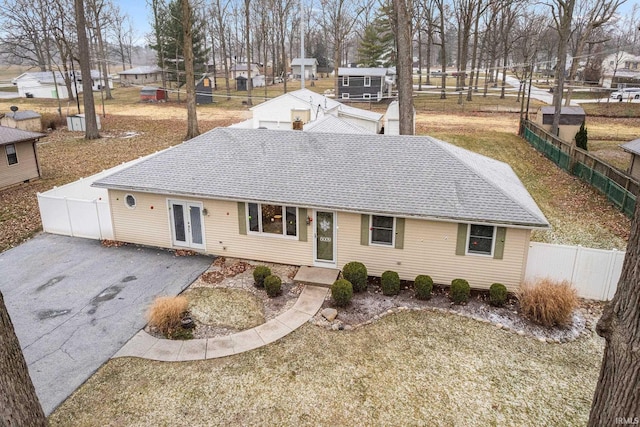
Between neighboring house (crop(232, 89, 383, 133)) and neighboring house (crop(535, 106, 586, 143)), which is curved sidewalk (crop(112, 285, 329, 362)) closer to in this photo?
neighboring house (crop(232, 89, 383, 133))

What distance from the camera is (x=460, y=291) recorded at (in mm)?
12828

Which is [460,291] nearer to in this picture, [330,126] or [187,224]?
[187,224]

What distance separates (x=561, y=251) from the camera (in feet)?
43.9

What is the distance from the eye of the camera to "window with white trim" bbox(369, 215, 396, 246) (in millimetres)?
13953

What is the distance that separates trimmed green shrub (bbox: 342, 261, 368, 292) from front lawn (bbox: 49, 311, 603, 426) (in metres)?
1.98

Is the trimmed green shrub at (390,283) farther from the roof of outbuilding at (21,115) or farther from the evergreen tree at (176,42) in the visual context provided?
the evergreen tree at (176,42)

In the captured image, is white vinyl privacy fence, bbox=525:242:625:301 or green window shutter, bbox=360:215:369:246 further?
green window shutter, bbox=360:215:369:246

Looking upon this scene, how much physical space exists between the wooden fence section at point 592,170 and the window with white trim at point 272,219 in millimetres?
13088

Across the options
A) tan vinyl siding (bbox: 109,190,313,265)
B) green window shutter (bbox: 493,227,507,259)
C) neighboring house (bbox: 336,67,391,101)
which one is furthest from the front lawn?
neighboring house (bbox: 336,67,391,101)

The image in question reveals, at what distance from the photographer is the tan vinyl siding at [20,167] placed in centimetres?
2234

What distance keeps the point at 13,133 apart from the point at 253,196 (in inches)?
645

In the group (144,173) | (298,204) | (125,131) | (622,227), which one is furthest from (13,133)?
(622,227)

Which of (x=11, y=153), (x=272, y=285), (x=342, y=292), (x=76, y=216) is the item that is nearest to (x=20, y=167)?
(x=11, y=153)

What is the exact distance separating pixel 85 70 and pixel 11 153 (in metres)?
13.0
